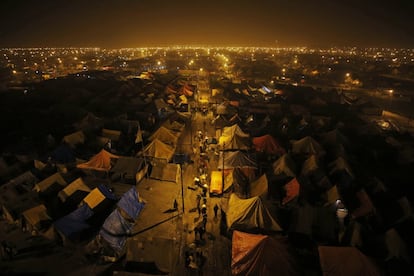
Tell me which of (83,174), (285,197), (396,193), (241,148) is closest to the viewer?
(285,197)

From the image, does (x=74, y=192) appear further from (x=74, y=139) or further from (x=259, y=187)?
→ (x=259, y=187)

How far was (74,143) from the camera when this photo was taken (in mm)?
23234

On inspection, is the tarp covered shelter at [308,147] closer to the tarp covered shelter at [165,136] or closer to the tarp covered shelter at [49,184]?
the tarp covered shelter at [165,136]

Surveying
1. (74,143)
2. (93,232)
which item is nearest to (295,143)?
(93,232)

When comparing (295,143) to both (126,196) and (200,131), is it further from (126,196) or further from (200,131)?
(126,196)

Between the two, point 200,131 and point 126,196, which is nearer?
point 126,196

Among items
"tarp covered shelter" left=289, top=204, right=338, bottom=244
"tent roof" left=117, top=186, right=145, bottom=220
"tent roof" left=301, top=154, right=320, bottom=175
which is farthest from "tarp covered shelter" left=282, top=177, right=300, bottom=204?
"tent roof" left=117, top=186, right=145, bottom=220

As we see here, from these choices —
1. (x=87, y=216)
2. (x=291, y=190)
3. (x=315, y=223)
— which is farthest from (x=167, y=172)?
(x=315, y=223)

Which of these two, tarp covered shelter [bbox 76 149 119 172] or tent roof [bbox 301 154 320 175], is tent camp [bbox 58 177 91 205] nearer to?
tarp covered shelter [bbox 76 149 119 172]

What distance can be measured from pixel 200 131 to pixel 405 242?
19.9m

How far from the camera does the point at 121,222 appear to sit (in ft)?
42.8

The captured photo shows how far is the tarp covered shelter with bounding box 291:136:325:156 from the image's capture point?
21.8 metres

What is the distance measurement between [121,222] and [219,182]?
→ 7.02 meters

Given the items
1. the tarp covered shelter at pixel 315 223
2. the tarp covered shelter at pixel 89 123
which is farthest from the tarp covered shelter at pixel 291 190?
the tarp covered shelter at pixel 89 123
